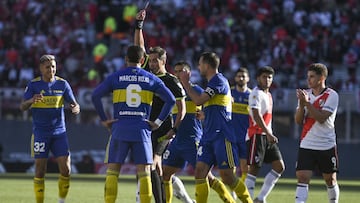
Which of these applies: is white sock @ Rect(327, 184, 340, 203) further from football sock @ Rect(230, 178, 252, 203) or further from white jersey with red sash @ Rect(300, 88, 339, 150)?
football sock @ Rect(230, 178, 252, 203)

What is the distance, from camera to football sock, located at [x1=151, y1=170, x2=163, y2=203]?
14.6 metres

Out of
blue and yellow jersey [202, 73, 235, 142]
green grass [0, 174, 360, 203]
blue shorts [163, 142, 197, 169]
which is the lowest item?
green grass [0, 174, 360, 203]

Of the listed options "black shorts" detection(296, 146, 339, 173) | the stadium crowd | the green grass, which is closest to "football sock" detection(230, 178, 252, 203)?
"black shorts" detection(296, 146, 339, 173)

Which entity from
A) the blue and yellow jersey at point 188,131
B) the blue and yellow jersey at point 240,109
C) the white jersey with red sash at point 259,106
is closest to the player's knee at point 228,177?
the blue and yellow jersey at point 188,131

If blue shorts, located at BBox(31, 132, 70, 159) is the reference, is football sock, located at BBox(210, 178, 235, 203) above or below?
below

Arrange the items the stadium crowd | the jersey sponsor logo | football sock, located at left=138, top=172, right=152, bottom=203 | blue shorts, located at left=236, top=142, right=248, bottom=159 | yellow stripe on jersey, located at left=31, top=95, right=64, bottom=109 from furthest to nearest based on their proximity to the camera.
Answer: the stadium crowd
blue shorts, located at left=236, top=142, right=248, bottom=159
yellow stripe on jersey, located at left=31, top=95, right=64, bottom=109
the jersey sponsor logo
football sock, located at left=138, top=172, right=152, bottom=203

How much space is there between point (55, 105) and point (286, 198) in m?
5.87

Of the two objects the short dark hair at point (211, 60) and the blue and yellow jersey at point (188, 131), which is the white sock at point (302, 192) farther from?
the short dark hair at point (211, 60)

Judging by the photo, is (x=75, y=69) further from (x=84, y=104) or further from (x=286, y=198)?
(x=286, y=198)

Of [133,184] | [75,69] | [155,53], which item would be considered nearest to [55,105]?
[155,53]

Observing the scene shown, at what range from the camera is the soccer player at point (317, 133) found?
14.6 metres

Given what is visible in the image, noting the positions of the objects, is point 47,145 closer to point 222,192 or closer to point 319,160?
point 222,192

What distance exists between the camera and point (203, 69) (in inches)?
580

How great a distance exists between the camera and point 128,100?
13398 mm
